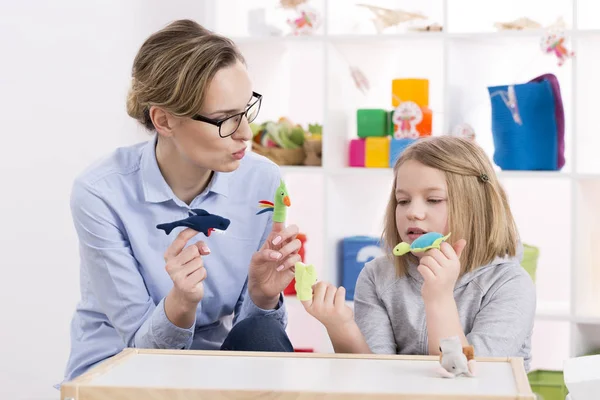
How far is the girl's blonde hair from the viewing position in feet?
5.11

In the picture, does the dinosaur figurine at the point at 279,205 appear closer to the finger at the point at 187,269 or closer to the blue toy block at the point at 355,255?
the finger at the point at 187,269

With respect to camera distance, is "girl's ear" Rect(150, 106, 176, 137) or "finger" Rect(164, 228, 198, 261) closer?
"finger" Rect(164, 228, 198, 261)

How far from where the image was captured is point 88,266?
1655mm

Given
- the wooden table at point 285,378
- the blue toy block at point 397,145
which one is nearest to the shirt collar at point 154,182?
the wooden table at point 285,378

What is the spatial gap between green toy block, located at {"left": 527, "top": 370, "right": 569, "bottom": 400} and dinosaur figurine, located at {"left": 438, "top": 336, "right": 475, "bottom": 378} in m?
1.47

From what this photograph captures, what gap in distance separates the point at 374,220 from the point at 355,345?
4.63 ft

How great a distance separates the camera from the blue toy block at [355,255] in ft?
8.57

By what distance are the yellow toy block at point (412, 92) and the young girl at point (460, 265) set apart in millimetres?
919

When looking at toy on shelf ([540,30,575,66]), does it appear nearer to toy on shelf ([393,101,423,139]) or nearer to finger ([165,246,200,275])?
toy on shelf ([393,101,423,139])

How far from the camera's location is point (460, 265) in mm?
1516

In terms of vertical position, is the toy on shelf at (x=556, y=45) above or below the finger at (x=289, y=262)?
above

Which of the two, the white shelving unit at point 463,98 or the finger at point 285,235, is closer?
the finger at point 285,235

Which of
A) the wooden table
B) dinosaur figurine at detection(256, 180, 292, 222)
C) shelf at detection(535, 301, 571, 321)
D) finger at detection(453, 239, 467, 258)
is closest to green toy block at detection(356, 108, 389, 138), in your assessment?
shelf at detection(535, 301, 571, 321)

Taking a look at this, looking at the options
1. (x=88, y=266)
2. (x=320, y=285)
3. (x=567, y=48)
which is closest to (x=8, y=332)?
(x=88, y=266)
